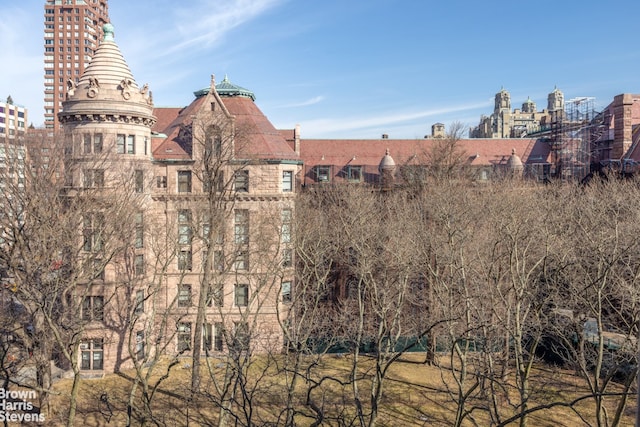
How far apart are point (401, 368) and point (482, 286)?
10.5 m

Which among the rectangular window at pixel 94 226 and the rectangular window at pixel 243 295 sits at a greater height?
the rectangular window at pixel 94 226

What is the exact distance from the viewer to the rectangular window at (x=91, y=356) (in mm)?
36125

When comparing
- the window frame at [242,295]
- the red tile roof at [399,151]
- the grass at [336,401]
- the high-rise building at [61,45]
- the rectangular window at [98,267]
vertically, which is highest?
the high-rise building at [61,45]

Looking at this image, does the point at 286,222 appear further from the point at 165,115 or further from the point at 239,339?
the point at 165,115

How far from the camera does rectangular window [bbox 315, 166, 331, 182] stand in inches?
2192

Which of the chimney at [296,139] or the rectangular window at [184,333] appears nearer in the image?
the rectangular window at [184,333]

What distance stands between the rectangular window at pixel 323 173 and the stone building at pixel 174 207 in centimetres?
1179

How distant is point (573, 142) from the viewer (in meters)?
58.4

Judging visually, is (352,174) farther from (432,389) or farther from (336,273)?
(432,389)

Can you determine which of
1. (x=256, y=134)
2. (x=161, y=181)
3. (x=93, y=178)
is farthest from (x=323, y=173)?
(x=93, y=178)

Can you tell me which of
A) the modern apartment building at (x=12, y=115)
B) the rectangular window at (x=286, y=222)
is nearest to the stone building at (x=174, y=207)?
the rectangular window at (x=286, y=222)

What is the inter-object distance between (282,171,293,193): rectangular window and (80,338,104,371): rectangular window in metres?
18.7

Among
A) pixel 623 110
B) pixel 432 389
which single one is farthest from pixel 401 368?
pixel 623 110

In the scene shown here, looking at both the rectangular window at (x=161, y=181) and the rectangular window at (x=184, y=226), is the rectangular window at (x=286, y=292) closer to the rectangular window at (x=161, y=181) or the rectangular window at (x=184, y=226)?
the rectangular window at (x=184, y=226)
